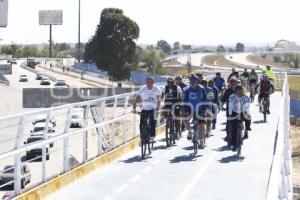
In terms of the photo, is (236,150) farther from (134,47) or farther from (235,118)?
(134,47)

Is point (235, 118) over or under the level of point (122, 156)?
over

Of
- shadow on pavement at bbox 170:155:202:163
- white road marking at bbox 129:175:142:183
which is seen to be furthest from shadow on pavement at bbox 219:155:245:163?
white road marking at bbox 129:175:142:183

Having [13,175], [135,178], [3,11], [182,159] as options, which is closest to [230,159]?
[182,159]

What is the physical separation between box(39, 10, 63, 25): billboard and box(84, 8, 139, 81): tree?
84.6 metres

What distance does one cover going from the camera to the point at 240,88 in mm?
16297

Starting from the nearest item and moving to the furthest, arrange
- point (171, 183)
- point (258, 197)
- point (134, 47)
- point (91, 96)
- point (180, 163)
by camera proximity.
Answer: point (258, 197) < point (171, 183) < point (180, 163) < point (91, 96) < point (134, 47)

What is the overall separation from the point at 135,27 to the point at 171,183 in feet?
241

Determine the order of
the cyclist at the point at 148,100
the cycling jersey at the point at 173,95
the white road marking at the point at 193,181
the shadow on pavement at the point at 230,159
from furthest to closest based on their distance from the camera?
the cycling jersey at the point at 173,95 → the cyclist at the point at 148,100 → the shadow on pavement at the point at 230,159 → the white road marking at the point at 193,181

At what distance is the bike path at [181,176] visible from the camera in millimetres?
12164

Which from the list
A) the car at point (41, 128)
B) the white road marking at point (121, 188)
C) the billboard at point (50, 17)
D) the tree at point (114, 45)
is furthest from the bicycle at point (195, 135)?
the billboard at point (50, 17)

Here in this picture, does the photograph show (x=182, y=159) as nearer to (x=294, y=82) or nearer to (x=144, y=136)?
(x=144, y=136)

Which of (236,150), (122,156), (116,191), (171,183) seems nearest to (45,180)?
(116,191)

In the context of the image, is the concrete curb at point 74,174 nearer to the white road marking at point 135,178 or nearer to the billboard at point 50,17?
the white road marking at point 135,178

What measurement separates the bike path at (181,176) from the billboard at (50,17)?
15304 cm
